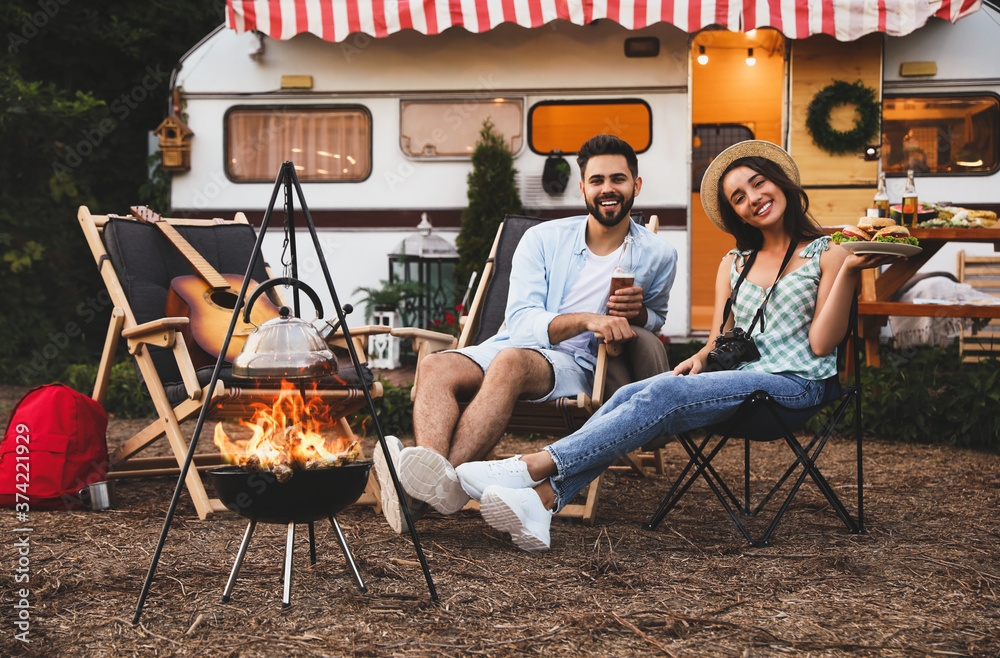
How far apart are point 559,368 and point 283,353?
1.15m

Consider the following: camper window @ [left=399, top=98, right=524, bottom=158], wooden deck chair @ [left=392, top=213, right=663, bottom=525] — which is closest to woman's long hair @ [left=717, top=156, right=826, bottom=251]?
wooden deck chair @ [left=392, top=213, right=663, bottom=525]

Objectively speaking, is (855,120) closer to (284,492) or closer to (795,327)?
(795,327)

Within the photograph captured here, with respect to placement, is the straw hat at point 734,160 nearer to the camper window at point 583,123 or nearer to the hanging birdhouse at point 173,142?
the camper window at point 583,123

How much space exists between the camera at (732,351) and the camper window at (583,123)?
11.9ft

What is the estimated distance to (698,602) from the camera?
1.99 metres

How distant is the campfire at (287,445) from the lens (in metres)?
1.96

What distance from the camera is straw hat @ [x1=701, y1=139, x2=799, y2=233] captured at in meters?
2.68

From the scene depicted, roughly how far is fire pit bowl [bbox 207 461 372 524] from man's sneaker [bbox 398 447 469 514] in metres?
0.32

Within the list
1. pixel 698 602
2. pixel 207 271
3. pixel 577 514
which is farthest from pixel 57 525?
pixel 698 602

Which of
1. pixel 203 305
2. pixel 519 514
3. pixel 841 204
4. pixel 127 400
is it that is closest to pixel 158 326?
pixel 203 305

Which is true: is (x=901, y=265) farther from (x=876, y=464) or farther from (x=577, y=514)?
(x=577, y=514)

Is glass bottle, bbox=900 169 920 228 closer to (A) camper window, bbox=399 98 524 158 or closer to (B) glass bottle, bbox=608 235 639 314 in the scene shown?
(B) glass bottle, bbox=608 235 639 314

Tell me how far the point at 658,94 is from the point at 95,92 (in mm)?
5073

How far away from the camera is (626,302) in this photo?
279 centimetres
